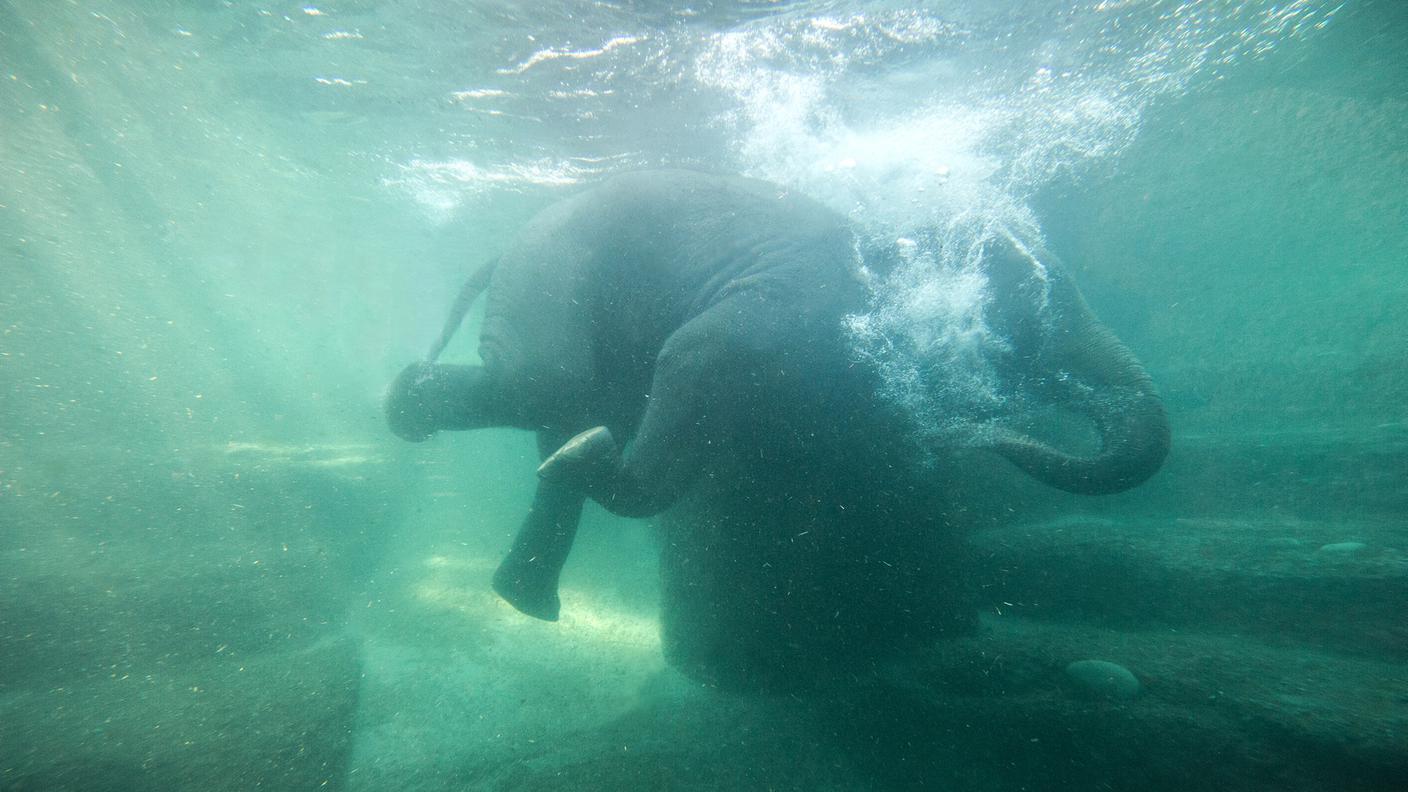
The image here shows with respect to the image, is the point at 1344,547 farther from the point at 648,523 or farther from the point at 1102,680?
the point at 648,523

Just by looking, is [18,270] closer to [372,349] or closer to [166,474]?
[166,474]

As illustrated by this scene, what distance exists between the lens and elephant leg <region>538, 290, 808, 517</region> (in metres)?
3.01

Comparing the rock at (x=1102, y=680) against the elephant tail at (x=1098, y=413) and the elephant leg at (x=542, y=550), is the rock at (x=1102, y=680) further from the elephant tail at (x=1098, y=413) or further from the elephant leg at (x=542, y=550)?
the elephant leg at (x=542, y=550)

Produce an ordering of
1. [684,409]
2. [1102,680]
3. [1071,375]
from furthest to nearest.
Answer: [1071,375]
[1102,680]
[684,409]

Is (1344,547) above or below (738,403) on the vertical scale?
below

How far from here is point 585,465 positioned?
9.72ft

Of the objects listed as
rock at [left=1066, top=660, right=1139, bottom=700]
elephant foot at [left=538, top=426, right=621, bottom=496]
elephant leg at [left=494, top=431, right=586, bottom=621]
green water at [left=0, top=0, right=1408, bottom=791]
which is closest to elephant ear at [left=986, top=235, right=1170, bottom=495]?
green water at [left=0, top=0, right=1408, bottom=791]

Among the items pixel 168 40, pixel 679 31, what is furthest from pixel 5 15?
pixel 679 31

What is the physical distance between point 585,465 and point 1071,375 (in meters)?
3.39

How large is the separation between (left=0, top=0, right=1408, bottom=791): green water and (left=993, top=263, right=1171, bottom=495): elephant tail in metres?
0.66

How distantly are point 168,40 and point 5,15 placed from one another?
2.40 m

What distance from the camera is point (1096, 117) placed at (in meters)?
9.05

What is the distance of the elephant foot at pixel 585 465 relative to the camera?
296 cm

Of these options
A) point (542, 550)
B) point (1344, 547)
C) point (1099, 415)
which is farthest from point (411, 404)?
point (1344, 547)
